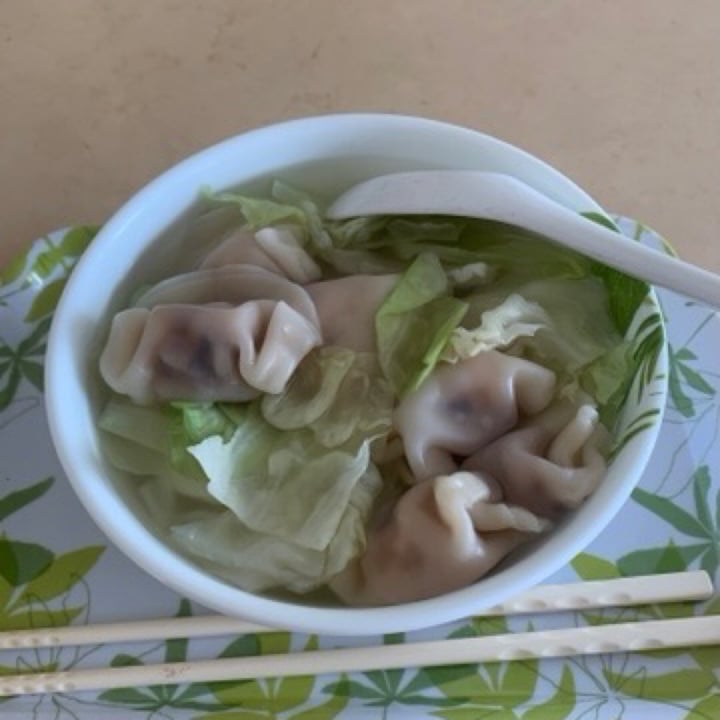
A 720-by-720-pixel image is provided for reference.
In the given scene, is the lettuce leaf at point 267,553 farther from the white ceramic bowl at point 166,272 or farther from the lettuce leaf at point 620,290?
the lettuce leaf at point 620,290

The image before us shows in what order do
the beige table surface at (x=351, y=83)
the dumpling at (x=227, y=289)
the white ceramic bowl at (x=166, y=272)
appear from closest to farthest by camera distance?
the white ceramic bowl at (x=166, y=272)
the dumpling at (x=227, y=289)
the beige table surface at (x=351, y=83)

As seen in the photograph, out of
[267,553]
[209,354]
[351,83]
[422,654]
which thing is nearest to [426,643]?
[422,654]

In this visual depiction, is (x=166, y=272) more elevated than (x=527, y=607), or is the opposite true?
(x=166, y=272)

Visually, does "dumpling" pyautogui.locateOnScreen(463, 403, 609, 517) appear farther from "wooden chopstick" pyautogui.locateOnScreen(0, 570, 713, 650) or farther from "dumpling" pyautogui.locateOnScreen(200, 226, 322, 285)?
"dumpling" pyautogui.locateOnScreen(200, 226, 322, 285)

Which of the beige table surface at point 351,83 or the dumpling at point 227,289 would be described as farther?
the beige table surface at point 351,83

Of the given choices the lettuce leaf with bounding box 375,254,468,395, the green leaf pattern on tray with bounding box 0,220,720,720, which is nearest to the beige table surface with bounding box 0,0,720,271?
the green leaf pattern on tray with bounding box 0,220,720,720

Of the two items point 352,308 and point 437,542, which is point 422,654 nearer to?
point 437,542

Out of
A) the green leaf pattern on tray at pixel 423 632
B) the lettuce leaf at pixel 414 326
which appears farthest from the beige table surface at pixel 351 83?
the lettuce leaf at pixel 414 326
